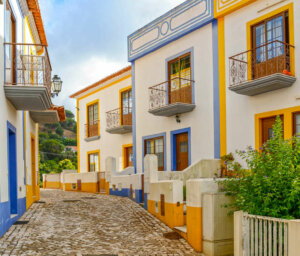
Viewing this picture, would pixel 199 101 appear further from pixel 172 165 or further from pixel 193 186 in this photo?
pixel 193 186

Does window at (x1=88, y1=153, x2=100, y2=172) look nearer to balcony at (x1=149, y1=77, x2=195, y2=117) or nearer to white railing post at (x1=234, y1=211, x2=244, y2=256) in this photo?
balcony at (x1=149, y1=77, x2=195, y2=117)

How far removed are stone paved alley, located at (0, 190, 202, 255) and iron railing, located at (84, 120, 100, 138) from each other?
424 inches

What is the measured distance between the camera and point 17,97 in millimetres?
8844

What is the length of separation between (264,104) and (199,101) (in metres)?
2.81

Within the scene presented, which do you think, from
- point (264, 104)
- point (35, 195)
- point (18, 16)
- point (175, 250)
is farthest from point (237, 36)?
point (35, 195)

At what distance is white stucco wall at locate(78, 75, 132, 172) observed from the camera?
19.5 metres

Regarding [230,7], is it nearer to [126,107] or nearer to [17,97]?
[17,97]

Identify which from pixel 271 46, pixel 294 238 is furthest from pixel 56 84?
pixel 294 238

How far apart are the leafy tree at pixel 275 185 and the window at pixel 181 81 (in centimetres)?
722

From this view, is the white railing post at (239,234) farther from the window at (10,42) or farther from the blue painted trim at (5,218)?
the window at (10,42)

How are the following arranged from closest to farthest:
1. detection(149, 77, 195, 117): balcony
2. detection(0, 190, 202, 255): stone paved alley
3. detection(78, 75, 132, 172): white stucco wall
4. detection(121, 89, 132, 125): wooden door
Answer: detection(0, 190, 202, 255): stone paved alley → detection(149, 77, 195, 117): balcony → detection(121, 89, 132, 125): wooden door → detection(78, 75, 132, 172): white stucco wall

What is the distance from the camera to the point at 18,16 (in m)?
10.4

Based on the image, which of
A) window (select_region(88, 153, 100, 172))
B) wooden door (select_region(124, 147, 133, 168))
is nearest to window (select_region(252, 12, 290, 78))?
wooden door (select_region(124, 147, 133, 168))

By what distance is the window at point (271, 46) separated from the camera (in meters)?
10.0
